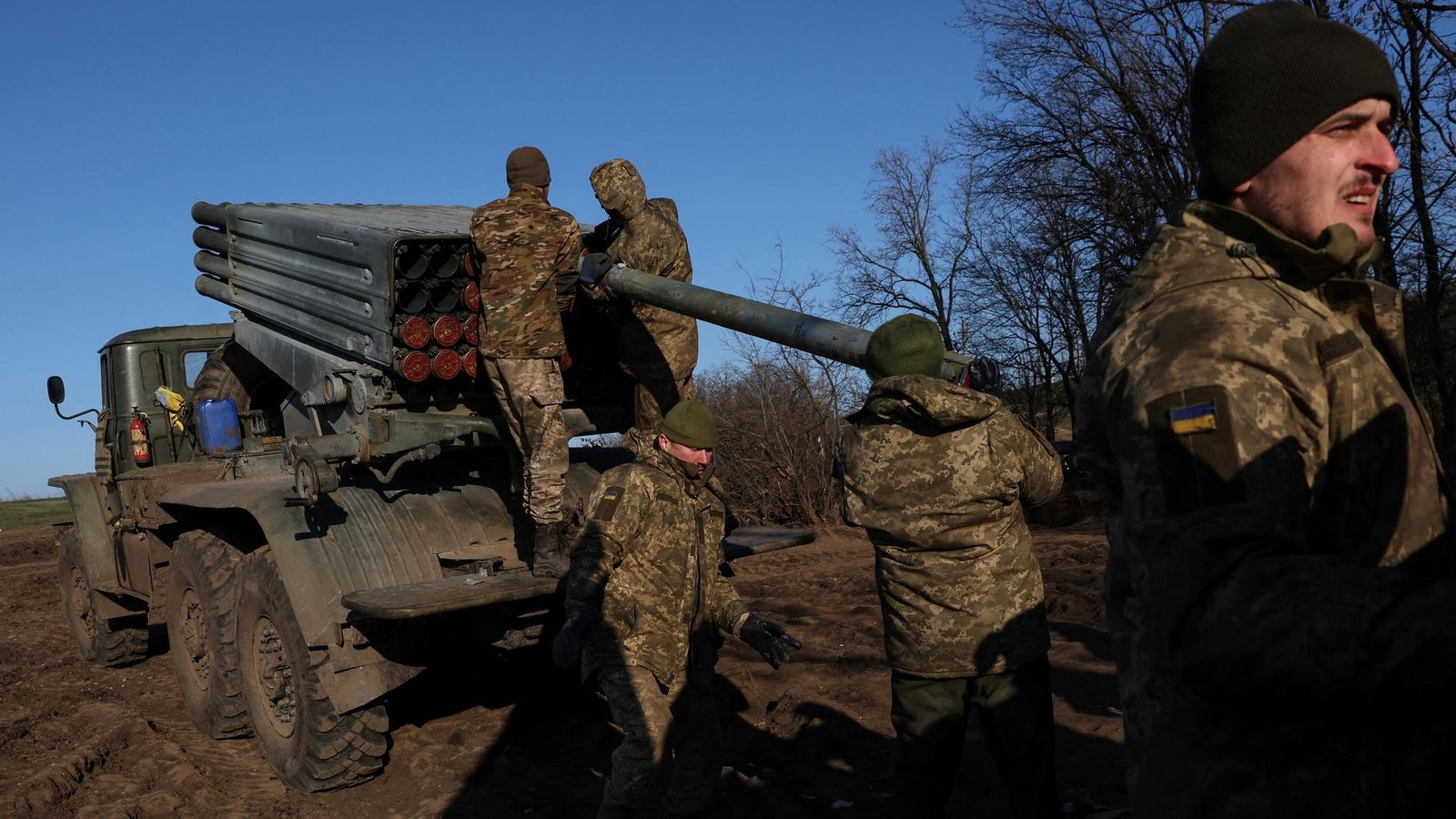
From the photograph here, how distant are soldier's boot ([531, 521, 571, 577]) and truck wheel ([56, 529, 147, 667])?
5206 mm

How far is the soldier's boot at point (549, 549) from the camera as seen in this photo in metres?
5.47

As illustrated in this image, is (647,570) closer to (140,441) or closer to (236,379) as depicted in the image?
(236,379)

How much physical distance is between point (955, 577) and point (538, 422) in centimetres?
237

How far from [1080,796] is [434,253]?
12.3ft

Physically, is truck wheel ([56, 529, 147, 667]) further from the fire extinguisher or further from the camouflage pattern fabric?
the camouflage pattern fabric

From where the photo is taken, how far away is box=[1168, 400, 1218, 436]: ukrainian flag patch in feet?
4.58

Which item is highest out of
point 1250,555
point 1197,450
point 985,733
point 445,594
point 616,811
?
point 1197,450

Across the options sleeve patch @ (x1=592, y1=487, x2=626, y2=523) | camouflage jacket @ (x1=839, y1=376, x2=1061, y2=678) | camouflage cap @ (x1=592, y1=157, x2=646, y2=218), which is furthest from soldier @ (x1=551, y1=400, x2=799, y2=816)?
camouflage cap @ (x1=592, y1=157, x2=646, y2=218)

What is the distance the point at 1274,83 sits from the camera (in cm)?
157

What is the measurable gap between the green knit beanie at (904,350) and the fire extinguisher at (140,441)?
636 centimetres

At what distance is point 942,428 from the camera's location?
156 inches

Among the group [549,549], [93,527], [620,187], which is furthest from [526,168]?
[93,527]

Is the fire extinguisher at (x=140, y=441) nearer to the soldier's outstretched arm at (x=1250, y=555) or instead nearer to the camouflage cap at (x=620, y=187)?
the camouflage cap at (x=620, y=187)

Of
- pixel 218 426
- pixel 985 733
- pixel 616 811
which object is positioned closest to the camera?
pixel 985 733
